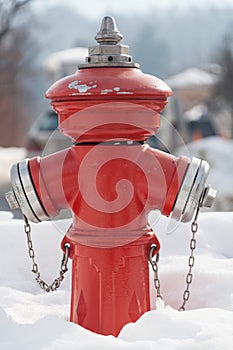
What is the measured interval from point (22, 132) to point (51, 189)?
20.4 meters

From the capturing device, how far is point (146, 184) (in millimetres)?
2029

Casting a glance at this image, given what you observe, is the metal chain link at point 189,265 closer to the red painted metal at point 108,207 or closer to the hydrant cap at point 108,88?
the red painted metal at point 108,207

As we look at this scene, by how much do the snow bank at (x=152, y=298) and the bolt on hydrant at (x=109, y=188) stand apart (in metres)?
0.20

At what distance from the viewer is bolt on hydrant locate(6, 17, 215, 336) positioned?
2.00 meters

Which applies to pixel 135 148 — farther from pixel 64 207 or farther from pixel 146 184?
pixel 64 207

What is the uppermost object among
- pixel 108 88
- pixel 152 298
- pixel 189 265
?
pixel 108 88

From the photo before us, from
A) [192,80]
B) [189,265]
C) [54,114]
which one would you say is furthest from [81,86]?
[192,80]

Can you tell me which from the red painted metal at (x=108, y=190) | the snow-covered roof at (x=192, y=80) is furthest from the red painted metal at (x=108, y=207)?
the snow-covered roof at (x=192, y=80)

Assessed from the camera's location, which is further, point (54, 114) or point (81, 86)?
point (54, 114)

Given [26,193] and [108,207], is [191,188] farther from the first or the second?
[26,193]

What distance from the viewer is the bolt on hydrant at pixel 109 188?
2.00 metres

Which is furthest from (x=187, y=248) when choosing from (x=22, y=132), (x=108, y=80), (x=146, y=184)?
(x=22, y=132)

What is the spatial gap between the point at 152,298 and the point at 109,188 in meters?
0.51

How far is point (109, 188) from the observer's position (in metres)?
→ 2.01
